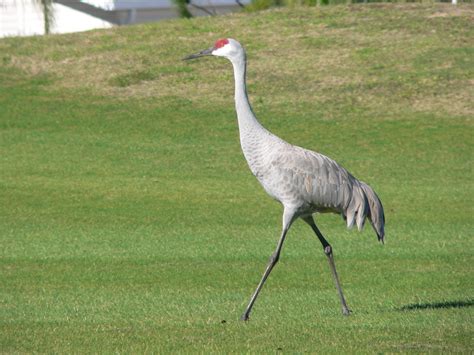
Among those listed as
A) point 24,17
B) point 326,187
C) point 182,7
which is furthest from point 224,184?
point 24,17

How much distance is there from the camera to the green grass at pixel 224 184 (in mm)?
9844

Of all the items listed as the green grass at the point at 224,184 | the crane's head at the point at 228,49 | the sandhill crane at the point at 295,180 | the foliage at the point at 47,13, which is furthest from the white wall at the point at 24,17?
the sandhill crane at the point at 295,180

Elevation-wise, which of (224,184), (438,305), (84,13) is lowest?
(84,13)

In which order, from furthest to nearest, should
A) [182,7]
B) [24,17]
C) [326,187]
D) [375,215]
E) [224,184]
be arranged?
[24,17] → [182,7] → [224,184] → [375,215] → [326,187]

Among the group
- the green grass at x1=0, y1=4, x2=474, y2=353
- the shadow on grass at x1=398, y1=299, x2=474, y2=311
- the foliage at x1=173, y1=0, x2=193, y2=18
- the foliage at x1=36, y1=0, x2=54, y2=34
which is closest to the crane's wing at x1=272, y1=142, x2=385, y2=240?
the shadow on grass at x1=398, y1=299, x2=474, y2=311

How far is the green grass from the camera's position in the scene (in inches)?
388

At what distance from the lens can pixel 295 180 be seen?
10.2 meters

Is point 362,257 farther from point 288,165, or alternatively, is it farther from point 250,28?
point 250,28

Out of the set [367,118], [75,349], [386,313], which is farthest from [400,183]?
[75,349]

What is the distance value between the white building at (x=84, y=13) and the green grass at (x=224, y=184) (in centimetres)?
876

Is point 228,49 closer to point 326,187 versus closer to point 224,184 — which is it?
point 326,187

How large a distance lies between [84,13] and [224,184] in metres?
23.5

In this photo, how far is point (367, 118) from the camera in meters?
25.3

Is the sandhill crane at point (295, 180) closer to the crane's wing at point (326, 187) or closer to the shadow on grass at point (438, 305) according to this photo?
the crane's wing at point (326, 187)
